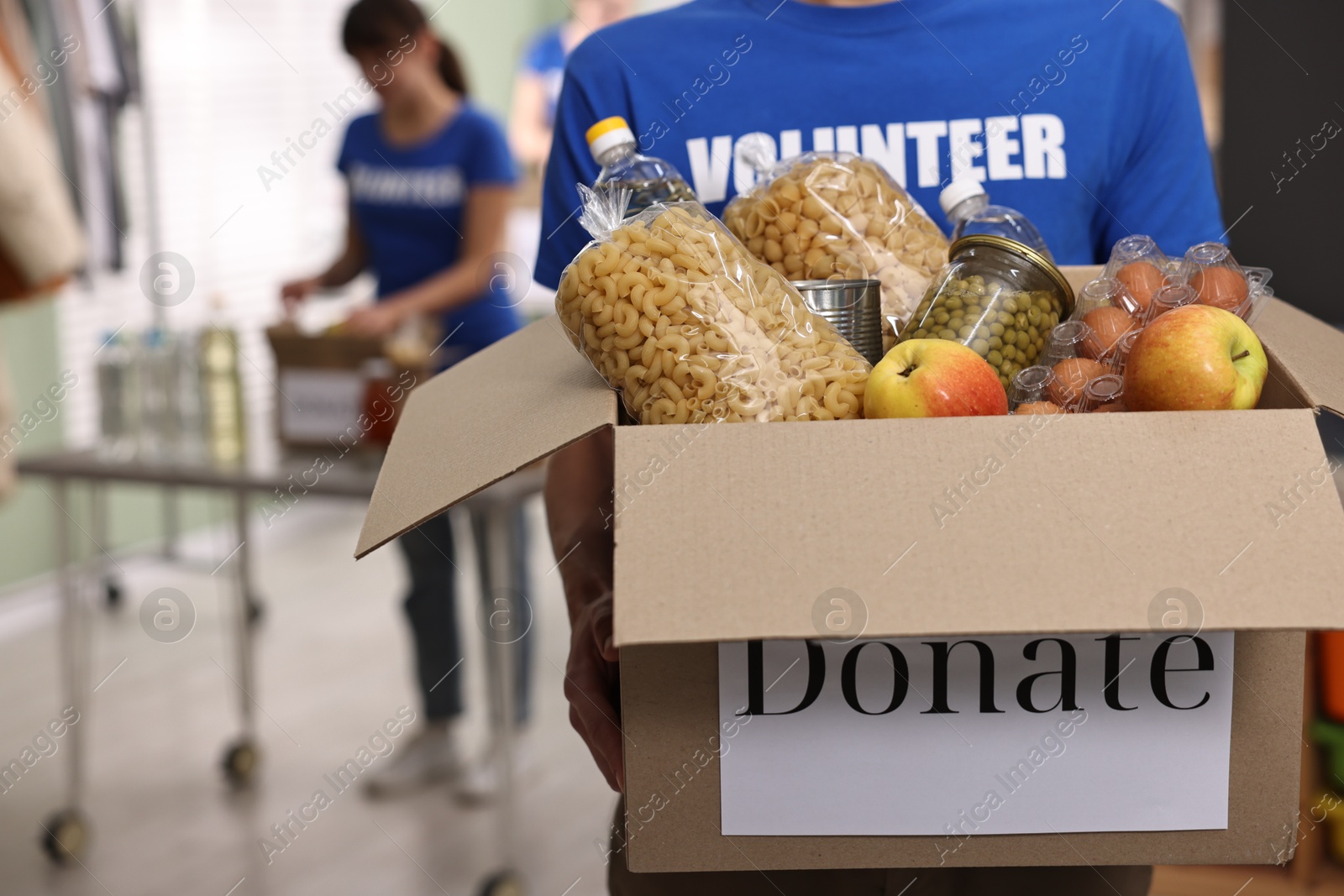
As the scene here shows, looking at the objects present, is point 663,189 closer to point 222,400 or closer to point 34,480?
point 222,400

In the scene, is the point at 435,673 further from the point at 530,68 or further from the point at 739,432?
the point at 530,68

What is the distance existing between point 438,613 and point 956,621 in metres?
2.33

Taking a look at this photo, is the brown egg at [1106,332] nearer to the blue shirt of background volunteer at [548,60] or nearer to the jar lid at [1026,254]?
the jar lid at [1026,254]

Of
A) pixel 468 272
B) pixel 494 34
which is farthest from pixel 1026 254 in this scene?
pixel 494 34

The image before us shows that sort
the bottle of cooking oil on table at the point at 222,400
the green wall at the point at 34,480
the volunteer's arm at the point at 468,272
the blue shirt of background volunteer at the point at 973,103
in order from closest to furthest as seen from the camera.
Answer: the blue shirt of background volunteer at the point at 973,103 < the bottle of cooking oil on table at the point at 222,400 < the volunteer's arm at the point at 468,272 < the green wall at the point at 34,480

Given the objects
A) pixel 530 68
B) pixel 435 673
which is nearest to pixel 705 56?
pixel 435 673

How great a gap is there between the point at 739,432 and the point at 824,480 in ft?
0.19

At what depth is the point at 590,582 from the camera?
0.95 meters

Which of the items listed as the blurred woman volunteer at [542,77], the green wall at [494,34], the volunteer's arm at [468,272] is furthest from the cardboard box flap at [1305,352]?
the green wall at [494,34]

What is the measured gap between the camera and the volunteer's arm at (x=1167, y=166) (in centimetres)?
107

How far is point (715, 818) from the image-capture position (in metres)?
0.74

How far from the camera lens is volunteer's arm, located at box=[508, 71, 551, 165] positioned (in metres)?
5.18

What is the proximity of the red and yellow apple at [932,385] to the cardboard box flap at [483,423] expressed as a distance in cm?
17

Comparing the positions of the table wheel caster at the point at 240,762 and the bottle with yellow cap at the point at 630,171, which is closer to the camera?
the bottle with yellow cap at the point at 630,171
